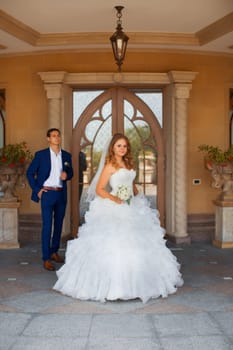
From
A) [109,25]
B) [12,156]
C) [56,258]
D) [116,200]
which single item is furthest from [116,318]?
[109,25]

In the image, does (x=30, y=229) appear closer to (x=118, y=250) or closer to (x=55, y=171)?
(x=55, y=171)

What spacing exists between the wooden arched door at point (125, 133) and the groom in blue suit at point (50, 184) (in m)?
1.72

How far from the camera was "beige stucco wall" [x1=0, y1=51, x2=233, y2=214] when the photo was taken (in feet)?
27.2

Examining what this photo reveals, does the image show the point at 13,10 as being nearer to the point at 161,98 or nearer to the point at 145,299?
the point at 161,98

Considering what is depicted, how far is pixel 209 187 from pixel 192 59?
7.01 ft

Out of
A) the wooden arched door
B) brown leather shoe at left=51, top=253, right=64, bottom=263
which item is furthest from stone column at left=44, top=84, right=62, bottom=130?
brown leather shoe at left=51, top=253, right=64, bottom=263

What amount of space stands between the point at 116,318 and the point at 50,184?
2.49 metres

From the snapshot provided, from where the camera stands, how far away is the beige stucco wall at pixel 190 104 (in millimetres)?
8281

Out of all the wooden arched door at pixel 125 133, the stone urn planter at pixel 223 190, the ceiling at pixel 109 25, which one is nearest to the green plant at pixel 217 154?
the stone urn planter at pixel 223 190

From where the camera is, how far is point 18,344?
383 cm

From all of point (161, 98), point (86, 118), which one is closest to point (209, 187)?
point (161, 98)

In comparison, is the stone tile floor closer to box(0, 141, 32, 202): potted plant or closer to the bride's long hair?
the bride's long hair

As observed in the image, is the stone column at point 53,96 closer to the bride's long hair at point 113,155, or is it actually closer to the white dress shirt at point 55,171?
the white dress shirt at point 55,171

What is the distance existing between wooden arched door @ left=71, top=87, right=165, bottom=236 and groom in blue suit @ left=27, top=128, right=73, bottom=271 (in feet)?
5.64
